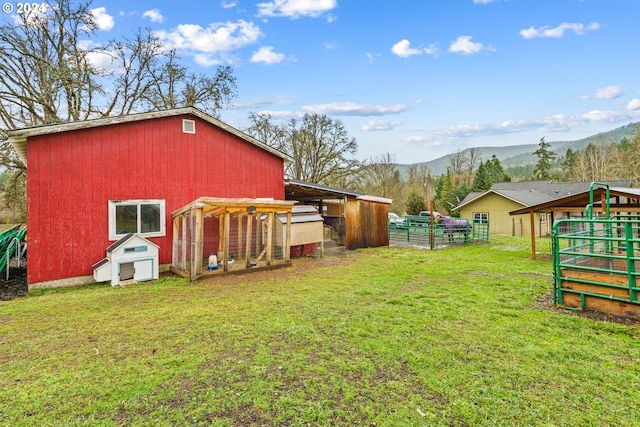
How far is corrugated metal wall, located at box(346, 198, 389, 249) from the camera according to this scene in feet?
41.7

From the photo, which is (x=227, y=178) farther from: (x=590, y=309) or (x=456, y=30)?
(x=456, y=30)

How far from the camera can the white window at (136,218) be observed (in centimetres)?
740

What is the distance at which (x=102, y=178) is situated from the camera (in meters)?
7.26

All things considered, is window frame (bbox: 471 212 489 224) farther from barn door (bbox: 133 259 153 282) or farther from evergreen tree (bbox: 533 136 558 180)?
evergreen tree (bbox: 533 136 558 180)

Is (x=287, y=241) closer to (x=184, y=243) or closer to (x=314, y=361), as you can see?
(x=184, y=243)

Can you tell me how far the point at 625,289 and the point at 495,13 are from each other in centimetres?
1172

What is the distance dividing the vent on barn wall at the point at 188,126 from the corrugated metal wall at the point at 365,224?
6.62 metres

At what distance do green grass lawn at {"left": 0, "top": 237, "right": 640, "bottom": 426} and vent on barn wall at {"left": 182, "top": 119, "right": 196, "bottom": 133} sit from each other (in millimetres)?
5021

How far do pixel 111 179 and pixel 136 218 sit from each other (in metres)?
1.14

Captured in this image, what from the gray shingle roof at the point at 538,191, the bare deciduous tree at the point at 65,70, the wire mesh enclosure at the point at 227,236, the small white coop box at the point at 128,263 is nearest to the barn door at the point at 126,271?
the small white coop box at the point at 128,263

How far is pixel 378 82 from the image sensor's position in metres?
16.4

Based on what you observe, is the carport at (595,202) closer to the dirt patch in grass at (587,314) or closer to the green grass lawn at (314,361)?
the dirt patch in grass at (587,314)

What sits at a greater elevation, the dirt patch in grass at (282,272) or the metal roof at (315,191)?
the metal roof at (315,191)

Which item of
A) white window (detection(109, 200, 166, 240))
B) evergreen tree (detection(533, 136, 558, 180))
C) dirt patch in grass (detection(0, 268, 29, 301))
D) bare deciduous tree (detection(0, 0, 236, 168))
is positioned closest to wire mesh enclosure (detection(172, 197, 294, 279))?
white window (detection(109, 200, 166, 240))
